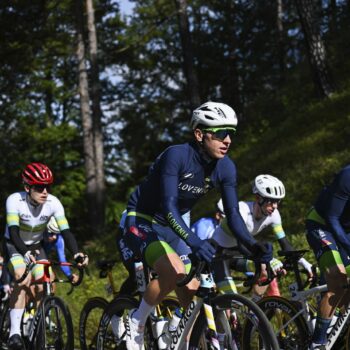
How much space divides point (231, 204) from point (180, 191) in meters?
0.44

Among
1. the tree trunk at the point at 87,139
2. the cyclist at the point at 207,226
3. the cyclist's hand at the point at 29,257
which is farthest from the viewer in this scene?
the tree trunk at the point at 87,139

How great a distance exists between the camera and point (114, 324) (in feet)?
23.2

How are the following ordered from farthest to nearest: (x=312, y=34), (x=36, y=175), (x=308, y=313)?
(x=312, y=34)
(x=36, y=175)
(x=308, y=313)

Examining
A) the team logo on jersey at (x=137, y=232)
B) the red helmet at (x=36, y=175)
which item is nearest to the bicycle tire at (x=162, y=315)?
the team logo on jersey at (x=137, y=232)

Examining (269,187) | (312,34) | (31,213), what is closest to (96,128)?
(312,34)

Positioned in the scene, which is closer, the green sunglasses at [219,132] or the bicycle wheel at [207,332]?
the bicycle wheel at [207,332]

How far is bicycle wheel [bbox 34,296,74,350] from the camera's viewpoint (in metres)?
7.62

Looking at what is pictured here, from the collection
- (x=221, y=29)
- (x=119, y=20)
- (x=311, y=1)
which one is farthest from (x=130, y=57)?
(x=311, y=1)

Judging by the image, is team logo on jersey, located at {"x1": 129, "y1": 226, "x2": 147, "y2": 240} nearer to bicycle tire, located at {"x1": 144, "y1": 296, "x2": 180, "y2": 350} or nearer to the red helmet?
bicycle tire, located at {"x1": 144, "y1": 296, "x2": 180, "y2": 350}

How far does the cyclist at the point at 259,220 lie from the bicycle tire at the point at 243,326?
1914 millimetres

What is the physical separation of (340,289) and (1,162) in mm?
19700

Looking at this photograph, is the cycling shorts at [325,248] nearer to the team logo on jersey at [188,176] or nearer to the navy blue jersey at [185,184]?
the navy blue jersey at [185,184]

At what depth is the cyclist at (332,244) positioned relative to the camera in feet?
19.9

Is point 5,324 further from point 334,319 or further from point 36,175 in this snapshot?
point 334,319
